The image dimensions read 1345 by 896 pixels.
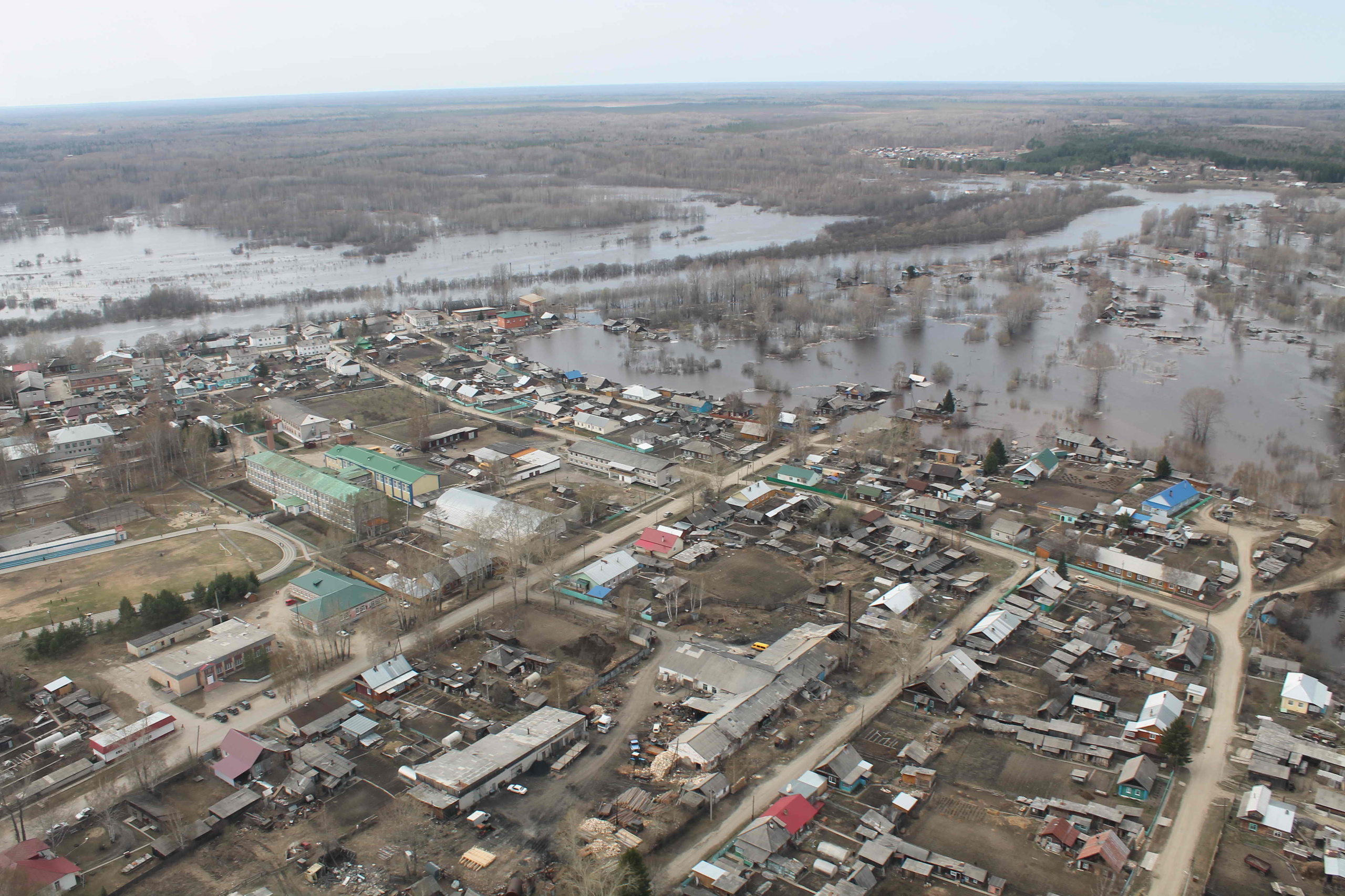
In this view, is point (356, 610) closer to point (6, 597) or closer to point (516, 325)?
point (6, 597)

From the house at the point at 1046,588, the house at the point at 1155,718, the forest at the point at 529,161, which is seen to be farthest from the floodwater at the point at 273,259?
the house at the point at 1155,718

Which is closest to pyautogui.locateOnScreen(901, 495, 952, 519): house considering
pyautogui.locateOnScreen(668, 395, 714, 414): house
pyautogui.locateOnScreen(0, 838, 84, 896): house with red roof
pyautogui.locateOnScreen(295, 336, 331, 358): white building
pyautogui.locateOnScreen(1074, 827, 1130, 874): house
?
pyautogui.locateOnScreen(668, 395, 714, 414): house

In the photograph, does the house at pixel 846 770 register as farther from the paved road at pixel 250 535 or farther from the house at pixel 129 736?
the paved road at pixel 250 535

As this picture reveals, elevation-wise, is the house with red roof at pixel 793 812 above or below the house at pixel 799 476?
below

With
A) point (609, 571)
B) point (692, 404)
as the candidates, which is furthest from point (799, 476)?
point (692, 404)

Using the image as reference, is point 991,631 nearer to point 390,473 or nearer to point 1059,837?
point 1059,837

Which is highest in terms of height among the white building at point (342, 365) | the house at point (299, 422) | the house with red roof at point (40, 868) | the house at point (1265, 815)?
the white building at point (342, 365)

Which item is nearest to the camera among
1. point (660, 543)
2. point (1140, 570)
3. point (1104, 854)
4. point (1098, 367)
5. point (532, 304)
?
point (1104, 854)
